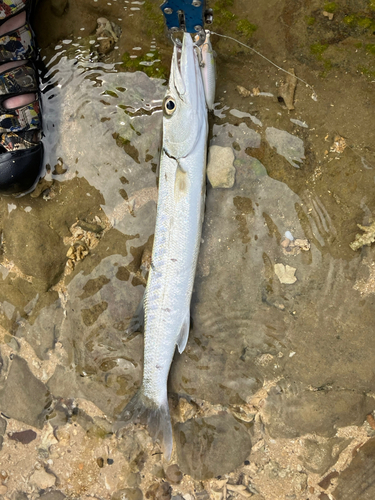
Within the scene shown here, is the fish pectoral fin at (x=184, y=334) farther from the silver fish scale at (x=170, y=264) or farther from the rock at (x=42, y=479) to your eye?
the rock at (x=42, y=479)

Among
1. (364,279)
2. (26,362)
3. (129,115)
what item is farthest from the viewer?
(26,362)

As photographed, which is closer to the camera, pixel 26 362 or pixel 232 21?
pixel 232 21

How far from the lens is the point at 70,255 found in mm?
3699

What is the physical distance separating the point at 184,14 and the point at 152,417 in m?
3.87

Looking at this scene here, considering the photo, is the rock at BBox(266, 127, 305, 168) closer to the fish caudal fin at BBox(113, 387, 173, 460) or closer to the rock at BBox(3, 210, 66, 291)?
the rock at BBox(3, 210, 66, 291)

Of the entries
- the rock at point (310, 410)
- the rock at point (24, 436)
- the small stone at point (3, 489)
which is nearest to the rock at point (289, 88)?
the rock at point (310, 410)

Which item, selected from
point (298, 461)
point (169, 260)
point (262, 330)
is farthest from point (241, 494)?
point (169, 260)

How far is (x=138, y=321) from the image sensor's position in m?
3.48

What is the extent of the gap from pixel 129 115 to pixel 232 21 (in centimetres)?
144

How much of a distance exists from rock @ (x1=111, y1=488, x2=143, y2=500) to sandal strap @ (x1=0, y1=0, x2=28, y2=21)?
532 centimetres

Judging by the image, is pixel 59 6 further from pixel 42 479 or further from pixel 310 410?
pixel 42 479

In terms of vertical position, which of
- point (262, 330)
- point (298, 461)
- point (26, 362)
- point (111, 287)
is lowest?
point (298, 461)

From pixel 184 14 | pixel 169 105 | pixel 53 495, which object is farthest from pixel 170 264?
pixel 53 495

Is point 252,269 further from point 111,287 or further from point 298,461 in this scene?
point 298,461
